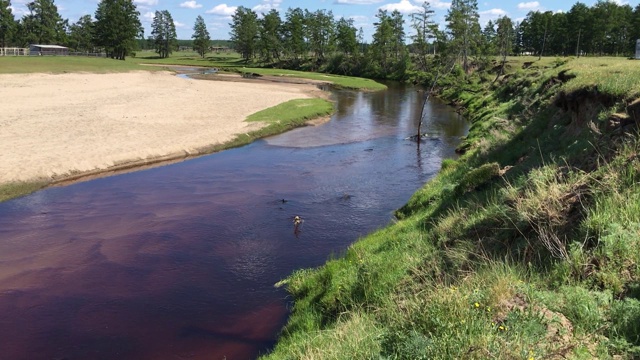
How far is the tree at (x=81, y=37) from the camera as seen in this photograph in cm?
14738

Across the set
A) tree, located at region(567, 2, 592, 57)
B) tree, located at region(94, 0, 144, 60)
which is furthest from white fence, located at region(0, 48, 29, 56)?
tree, located at region(567, 2, 592, 57)

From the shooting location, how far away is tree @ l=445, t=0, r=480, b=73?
8519 cm

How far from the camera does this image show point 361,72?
11569 cm

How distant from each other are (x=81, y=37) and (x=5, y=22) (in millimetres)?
34401

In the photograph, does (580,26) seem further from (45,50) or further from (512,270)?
(45,50)

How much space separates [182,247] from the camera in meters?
18.0

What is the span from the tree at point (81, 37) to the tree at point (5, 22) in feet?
77.9

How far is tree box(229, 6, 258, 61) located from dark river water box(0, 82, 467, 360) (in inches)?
4847

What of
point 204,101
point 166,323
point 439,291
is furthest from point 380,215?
point 204,101

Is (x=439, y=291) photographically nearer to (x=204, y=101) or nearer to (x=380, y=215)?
(x=380, y=215)

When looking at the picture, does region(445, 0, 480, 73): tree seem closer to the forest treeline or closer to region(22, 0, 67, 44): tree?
the forest treeline

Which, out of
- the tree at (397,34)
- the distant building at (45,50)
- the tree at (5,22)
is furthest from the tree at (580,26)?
the tree at (5,22)

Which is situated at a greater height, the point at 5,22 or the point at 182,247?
the point at 5,22

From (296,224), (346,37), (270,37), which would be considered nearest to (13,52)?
(270,37)
